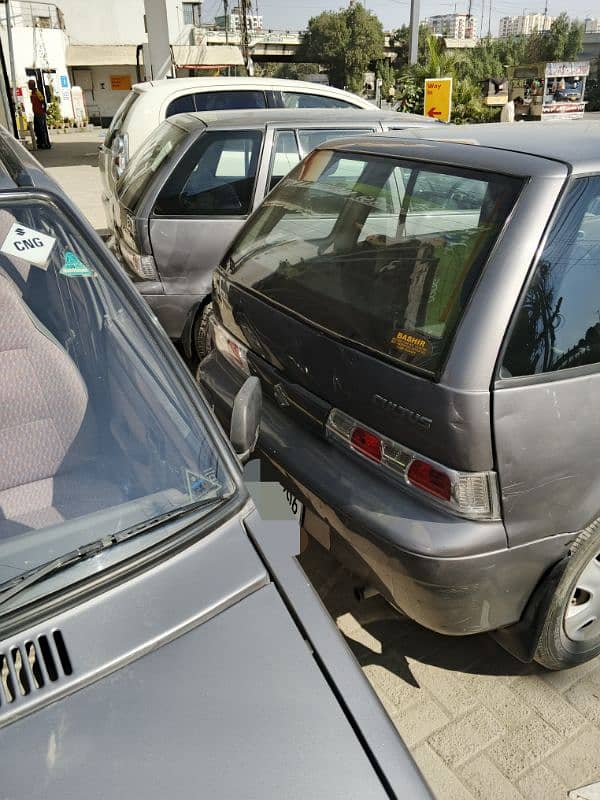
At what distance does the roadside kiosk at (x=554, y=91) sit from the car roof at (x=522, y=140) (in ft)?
59.9

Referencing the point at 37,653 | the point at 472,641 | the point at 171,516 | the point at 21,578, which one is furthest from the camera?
the point at 472,641

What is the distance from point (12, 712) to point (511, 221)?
172 cm

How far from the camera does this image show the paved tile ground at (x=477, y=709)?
6.64ft

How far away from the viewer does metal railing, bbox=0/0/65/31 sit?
114ft

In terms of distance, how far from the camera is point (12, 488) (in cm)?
181

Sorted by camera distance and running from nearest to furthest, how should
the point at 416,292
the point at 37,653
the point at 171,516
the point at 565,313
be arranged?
the point at 37,653, the point at 171,516, the point at 565,313, the point at 416,292

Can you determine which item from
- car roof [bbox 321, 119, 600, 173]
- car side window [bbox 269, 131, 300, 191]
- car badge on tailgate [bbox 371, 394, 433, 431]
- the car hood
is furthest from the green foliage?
the car hood

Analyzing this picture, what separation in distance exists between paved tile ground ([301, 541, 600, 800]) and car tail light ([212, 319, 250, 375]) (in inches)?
42.2

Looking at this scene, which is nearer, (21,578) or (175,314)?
(21,578)

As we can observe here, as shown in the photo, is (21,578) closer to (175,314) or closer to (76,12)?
(175,314)

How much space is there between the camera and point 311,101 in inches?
282

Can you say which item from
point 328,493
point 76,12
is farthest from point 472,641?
point 76,12

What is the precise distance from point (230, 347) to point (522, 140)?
55.8 inches

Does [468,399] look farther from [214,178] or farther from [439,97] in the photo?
[439,97]
